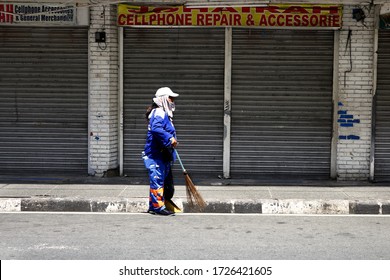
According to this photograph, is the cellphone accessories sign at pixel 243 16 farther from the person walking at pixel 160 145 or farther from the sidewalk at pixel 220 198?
the person walking at pixel 160 145

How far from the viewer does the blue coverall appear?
29.9 ft

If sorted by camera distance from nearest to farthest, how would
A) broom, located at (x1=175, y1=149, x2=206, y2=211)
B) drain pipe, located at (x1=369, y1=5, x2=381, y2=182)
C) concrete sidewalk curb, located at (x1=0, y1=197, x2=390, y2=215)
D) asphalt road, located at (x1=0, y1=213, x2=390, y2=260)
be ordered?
asphalt road, located at (x1=0, y1=213, x2=390, y2=260)
broom, located at (x1=175, y1=149, x2=206, y2=211)
concrete sidewalk curb, located at (x1=0, y1=197, x2=390, y2=215)
drain pipe, located at (x1=369, y1=5, x2=381, y2=182)

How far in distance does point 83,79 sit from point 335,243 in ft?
21.4

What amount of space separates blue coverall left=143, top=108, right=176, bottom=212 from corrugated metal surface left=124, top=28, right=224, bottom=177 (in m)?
3.15

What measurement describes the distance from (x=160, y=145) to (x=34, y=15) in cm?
448

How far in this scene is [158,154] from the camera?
9336mm

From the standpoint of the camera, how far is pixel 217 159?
12594mm

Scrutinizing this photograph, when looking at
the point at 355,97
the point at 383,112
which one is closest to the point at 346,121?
the point at 355,97

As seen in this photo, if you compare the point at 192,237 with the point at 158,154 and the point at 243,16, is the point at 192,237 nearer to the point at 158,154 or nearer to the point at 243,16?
the point at 158,154

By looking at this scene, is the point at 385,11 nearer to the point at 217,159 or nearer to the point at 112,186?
the point at 217,159

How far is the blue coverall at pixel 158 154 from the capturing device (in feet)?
29.9

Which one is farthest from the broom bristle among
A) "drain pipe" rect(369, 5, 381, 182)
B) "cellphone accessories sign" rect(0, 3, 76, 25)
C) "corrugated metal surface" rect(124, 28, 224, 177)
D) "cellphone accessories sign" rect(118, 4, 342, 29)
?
"cellphone accessories sign" rect(0, 3, 76, 25)

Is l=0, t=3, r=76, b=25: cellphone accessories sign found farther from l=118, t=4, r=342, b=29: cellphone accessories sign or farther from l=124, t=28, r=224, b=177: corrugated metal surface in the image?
l=124, t=28, r=224, b=177: corrugated metal surface

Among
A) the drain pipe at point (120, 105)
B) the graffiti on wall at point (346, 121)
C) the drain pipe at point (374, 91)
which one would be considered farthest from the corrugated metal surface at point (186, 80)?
the drain pipe at point (374, 91)
